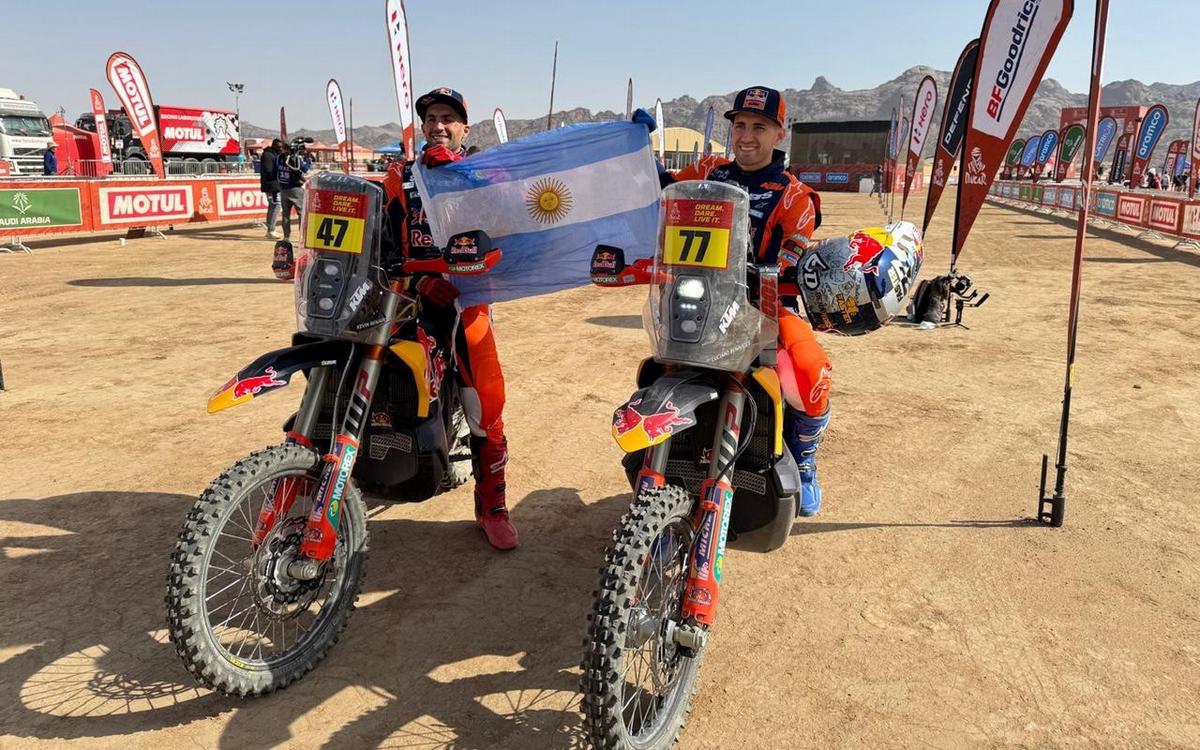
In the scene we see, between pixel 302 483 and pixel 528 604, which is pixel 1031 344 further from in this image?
pixel 302 483

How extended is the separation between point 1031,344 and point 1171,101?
232 metres

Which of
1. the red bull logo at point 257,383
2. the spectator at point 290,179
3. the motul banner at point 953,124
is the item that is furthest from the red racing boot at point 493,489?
the spectator at point 290,179

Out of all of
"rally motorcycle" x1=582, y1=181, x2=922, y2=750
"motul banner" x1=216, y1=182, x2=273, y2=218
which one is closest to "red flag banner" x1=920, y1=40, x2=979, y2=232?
"rally motorcycle" x1=582, y1=181, x2=922, y2=750

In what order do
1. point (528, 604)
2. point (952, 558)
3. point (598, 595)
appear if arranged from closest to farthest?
point (598, 595) → point (528, 604) → point (952, 558)

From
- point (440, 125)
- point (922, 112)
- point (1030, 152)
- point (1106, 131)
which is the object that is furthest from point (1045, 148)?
point (440, 125)

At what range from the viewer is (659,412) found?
2.55m

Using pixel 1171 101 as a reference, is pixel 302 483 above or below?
below

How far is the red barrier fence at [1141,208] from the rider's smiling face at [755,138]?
11296mm

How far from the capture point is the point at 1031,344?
8.70 meters

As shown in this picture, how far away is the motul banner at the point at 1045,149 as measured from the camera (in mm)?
43031

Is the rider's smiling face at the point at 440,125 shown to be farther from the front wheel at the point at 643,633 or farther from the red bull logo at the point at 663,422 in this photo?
the front wheel at the point at 643,633

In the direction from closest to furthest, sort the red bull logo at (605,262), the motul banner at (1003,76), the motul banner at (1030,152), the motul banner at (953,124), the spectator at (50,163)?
1. the red bull logo at (605,262)
2. the motul banner at (1003,76)
3. the motul banner at (953,124)
4. the spectator at (50,163)
5. the motul banner at (1030,152)

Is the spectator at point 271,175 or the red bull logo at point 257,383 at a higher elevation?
the spectator at point 271,175

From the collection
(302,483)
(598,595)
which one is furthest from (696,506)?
(302,483)
